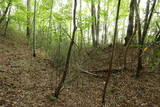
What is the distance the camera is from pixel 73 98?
618 centimetres

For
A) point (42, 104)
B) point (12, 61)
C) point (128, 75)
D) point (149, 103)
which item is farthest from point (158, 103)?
point (12, 61)

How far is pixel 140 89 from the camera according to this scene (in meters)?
6.62

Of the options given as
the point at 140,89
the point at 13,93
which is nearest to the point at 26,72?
the point at 13,93

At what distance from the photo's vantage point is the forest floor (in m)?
5.41

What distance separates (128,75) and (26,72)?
5.95 m

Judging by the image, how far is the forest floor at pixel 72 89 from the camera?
5414mm

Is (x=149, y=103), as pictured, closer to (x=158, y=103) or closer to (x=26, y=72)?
(x=158, y=103)

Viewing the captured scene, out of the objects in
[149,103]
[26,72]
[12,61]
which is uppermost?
[12,61]

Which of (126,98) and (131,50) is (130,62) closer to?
(131,50)

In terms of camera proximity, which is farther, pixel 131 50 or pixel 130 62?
pixel 131 50

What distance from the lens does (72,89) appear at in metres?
7.09

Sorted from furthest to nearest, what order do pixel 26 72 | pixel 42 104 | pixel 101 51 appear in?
pixel 101 51 < pixel 26 72 < pixel 42 104

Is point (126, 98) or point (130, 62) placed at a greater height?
point (130, 62)

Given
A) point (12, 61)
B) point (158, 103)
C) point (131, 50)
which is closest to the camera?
point (158, 103)
